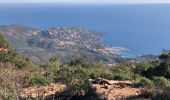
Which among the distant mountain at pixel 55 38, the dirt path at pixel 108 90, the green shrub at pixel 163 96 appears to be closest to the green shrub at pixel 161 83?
the dirt path at pixel 108 90

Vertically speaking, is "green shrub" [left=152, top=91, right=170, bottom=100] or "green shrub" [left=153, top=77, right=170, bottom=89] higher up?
"green shrub" [left=152, top=91, right=170, bottom=100]

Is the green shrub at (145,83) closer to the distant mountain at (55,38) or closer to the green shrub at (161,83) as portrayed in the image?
the green shrub at (161,83)

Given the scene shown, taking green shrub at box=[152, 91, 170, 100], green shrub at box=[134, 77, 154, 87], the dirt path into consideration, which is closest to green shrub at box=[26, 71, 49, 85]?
the dirt path

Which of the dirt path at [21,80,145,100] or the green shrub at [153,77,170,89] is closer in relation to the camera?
the dirt path at [21,80,145,100]

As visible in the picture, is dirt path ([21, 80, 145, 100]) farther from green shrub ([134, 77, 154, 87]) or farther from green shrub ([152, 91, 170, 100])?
green shrub ([152, 91, 170, 100])

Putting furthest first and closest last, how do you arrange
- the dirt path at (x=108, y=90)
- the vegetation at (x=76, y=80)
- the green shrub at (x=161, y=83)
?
the green shrub at (x=161, y=83)
the dirt path at (x=108, y=90)
the vegetation at (x=76, y=80)

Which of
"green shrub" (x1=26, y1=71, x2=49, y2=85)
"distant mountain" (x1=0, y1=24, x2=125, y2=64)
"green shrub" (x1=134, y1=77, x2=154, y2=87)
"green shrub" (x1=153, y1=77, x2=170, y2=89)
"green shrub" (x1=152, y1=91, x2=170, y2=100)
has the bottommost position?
"distant mountain" (x1=0, y1=24, x2=125, y2=64)

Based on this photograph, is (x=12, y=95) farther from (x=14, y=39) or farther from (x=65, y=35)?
(x=65, y=35)

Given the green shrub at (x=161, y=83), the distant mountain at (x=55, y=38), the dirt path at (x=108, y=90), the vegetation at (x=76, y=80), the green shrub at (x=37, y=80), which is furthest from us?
the distant mountain at (x=55, y=38)

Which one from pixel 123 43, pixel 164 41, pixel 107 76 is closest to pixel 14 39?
pixel 123 43

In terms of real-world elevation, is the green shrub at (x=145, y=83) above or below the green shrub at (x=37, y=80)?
above

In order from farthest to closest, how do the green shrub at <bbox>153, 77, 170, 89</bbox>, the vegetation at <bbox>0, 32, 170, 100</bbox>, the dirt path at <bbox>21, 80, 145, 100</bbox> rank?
the green shrub at <bbox>153, 77, 170, 89</bbox>
the dirt path at <bbox>21, 80, 145, 100</bbox>
the vegetation at <bbox>0, 32, 170, 100</bbox>
